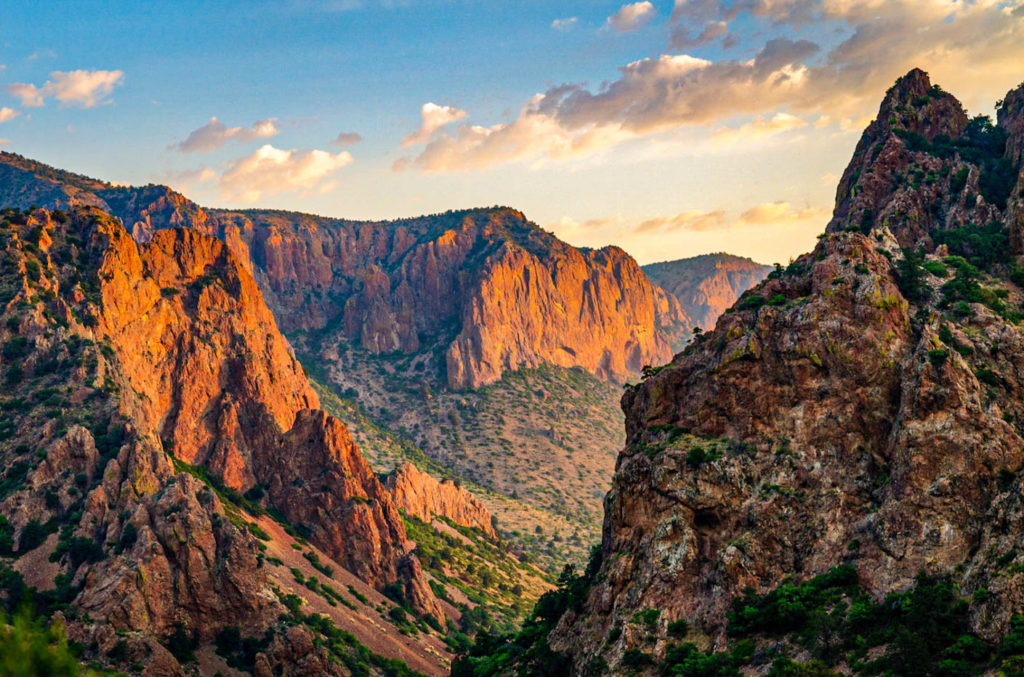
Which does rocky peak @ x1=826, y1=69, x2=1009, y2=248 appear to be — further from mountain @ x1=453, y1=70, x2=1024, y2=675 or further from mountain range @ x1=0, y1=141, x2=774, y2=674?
mountain range @ x1=0, y1=141, x2=774, y2=674

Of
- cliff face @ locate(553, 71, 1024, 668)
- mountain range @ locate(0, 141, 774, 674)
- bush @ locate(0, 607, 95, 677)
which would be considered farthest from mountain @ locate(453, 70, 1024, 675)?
bush @ locate(0, 607, 95, 677)

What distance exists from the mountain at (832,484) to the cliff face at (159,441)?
36420mm

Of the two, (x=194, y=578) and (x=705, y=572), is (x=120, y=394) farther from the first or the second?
(x=705, y=572)

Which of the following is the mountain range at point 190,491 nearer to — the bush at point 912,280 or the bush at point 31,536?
the bush at point 31,536

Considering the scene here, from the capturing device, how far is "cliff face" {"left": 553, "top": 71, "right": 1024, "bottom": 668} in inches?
2259

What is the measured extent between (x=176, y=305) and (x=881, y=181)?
113 metres

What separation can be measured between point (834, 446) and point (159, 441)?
8798 cm

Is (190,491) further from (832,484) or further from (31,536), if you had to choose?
(832,484)

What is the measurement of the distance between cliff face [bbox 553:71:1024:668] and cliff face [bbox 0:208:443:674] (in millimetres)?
45035

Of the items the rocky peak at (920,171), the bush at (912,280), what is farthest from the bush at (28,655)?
the rocky peak at (920,171)

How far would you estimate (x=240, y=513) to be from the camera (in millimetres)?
129500

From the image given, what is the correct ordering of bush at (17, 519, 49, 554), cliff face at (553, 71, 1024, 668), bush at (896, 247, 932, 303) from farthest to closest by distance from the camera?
bush at (17, 519, 49, 554)
bush at (896, 247, 932, 303)
cliff face at (553, 71, 1024, 668)

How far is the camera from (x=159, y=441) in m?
116

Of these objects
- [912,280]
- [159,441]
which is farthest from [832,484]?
[159,441]
